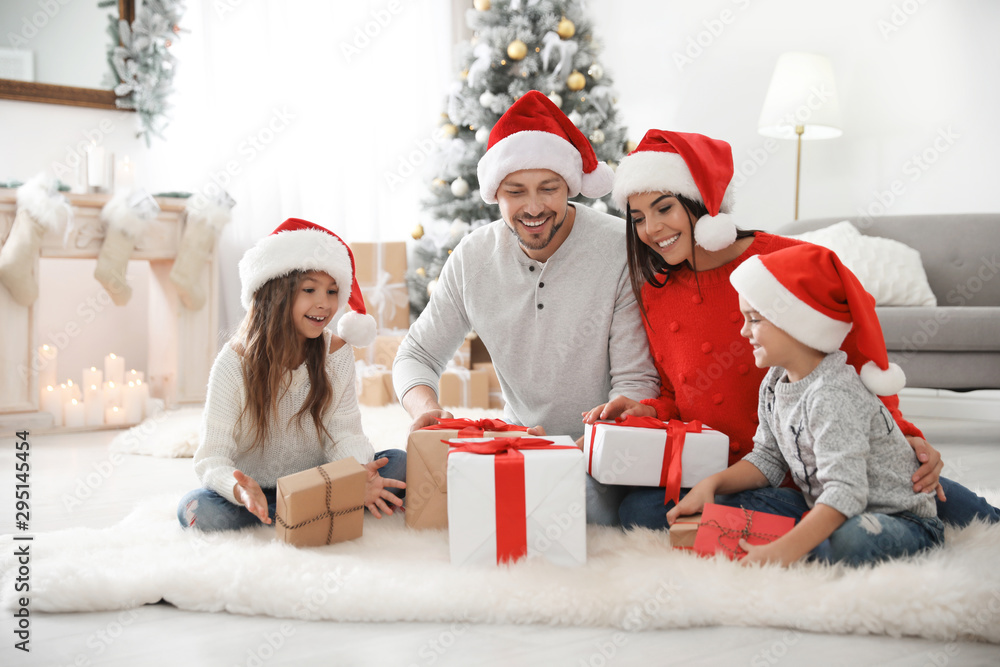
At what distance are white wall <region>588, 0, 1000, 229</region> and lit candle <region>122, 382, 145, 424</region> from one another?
102 inches

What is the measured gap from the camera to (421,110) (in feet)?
13.1

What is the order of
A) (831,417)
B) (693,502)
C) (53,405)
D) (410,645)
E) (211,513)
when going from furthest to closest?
(53,405) → (211,513) → (693,502) → (831,417) → (410,645)

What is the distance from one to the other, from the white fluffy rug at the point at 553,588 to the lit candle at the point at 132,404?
1792 mm

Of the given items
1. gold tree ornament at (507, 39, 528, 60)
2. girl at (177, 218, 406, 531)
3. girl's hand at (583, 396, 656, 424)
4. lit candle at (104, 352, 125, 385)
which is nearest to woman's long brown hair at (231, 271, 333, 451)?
girl at (177, 218, 406, 531)

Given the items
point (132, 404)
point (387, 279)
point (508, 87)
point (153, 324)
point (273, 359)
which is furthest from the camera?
point (387, 279)

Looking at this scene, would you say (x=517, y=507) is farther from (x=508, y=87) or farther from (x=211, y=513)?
(x=508, y=87)

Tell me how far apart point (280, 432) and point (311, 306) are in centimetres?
29

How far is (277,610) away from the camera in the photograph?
3.91 ft

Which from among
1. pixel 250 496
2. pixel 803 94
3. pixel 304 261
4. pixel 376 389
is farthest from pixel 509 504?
pixel 803 94

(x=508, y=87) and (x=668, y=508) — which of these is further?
(x=508, y=87)

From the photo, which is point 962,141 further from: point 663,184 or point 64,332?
point 64,332

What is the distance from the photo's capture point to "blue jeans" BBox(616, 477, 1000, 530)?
1.46m

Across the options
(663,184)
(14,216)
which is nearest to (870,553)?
(663,184)

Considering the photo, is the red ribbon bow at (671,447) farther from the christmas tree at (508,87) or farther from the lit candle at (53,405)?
the lit candle at (53,405)
